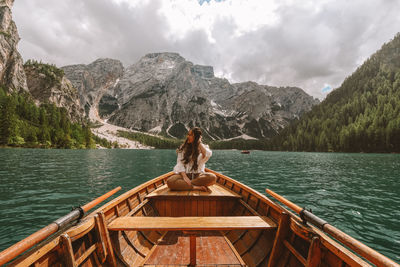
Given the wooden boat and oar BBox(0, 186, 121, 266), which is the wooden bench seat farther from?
oar BBox(0, 186, 121, 266)

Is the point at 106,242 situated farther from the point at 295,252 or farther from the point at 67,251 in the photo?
the point at 295,252

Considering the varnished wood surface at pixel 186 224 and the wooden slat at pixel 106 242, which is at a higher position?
the varnished wood surface at pixel 186 224

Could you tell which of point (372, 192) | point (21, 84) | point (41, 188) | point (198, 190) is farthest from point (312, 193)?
point (21, 84)

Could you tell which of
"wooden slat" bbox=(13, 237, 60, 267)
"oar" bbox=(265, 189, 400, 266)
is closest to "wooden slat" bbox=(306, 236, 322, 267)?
"oar" bbox=(265, 189, 400, 266)

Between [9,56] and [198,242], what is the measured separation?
224 meters

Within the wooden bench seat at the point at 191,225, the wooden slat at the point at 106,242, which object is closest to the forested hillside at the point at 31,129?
the wooden slat at the point at 106,242

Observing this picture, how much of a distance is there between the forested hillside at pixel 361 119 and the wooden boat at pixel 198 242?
484 ft

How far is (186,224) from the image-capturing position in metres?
4.59

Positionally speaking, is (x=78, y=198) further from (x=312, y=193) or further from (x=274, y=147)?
(x=274, y=147)

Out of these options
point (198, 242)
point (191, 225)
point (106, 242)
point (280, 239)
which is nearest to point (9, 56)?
point (106, 242)

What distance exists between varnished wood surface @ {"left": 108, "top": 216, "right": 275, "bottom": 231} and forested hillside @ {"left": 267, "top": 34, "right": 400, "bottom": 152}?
487 ft

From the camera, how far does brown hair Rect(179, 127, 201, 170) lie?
8175 millimetres

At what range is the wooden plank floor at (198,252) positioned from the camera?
5.21 metres

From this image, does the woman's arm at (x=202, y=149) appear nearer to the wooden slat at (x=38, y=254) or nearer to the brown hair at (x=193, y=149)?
the brown hair at (x=193, y=149)
